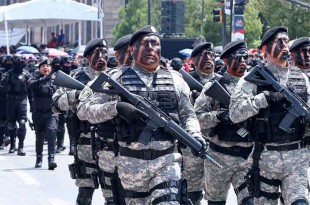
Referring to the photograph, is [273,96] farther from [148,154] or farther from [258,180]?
[148,154]

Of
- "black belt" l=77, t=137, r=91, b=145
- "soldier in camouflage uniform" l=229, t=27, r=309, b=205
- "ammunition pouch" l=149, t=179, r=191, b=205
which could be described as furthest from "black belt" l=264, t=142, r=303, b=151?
"black belt" l=77, t=137, r=91, b=145

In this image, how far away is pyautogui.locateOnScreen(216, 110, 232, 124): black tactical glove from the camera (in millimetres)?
9906

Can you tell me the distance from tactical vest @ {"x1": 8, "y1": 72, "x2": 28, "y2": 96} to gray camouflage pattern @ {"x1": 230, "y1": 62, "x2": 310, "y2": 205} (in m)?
10.7

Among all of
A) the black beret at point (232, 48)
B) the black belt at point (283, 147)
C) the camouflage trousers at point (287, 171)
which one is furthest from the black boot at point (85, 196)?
the black belt at point (283, 147)

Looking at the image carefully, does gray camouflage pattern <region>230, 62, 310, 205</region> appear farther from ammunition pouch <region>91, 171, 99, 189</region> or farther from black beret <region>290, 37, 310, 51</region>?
ammunition pouch <region>91, 171, 99, 189</region>

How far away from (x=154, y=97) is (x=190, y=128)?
38 centimetres

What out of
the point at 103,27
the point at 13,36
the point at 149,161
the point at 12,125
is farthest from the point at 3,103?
the point at 103,27

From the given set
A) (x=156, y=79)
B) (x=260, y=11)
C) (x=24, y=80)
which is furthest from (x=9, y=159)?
(x=260, y=11)

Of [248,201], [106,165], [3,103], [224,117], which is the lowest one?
[3,103]

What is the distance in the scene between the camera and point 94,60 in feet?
36.4

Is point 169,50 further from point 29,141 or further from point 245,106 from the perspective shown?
point 245,106

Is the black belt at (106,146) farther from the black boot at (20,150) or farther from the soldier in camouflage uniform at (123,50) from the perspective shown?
the black boot at (20,150)

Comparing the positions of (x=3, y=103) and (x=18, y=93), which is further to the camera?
(x=3, y=103)

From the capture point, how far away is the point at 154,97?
845cm
